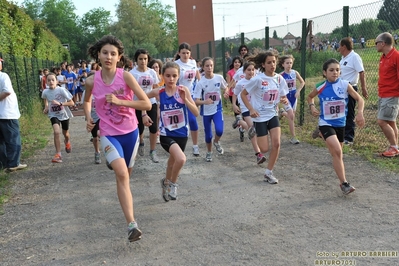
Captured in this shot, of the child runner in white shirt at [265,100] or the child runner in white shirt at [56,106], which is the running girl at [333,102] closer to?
the child runner in white shirt at [265,100]

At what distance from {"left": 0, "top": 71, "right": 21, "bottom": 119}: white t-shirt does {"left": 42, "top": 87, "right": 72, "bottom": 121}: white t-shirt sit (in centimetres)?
81

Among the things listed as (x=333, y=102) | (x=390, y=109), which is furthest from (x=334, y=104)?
(x=390, y=109)

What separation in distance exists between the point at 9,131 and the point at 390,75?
6962mm

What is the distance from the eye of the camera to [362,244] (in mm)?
3973

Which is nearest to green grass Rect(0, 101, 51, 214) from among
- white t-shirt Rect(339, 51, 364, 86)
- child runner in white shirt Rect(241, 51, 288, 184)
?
child runner in white shirt Rect(241, 51, 288, 184)

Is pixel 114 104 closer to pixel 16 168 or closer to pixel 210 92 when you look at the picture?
pixel 210 92

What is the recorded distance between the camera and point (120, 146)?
4.41 meters

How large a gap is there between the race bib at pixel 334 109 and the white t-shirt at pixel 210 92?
2.70 m

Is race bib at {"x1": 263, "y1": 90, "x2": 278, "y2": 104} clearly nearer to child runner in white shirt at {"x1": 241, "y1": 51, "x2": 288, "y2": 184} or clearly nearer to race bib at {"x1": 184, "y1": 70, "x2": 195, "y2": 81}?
child runner in white shirt at {"x1": 241, "y1": 51, "x2": 288, "y2": 184}

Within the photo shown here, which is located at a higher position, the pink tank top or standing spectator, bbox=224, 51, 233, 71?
standing spectator, bbox=224, 51, 233, 71

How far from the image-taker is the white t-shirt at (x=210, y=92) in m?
8.08

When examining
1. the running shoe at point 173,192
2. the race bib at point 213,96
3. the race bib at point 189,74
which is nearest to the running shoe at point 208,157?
the race bib at point 213,96

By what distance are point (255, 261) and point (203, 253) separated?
52 cm

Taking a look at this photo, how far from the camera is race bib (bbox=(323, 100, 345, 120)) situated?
5770 millimetres
